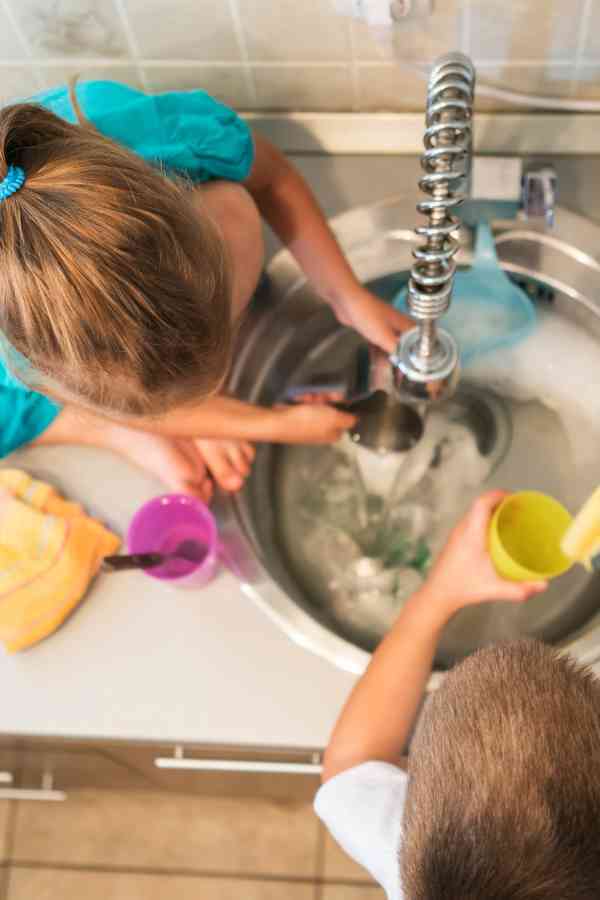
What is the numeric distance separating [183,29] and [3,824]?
1.21 metres

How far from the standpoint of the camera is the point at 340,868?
3.99 ft

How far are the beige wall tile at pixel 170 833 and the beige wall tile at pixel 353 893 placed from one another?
0.14 feet

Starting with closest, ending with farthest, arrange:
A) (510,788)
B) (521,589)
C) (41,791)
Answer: (510,788)
(521,589)
(41,791)

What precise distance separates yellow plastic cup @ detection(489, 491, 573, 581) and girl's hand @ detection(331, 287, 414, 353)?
0.22 meters

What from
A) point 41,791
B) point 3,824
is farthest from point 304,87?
point 3,824

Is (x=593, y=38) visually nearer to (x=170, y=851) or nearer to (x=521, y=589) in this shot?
(x=521, y=589)

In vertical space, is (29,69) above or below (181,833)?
above

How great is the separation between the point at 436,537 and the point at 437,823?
0.40 metres

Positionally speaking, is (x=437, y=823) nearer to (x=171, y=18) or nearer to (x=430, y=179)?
(x=430, y=179)

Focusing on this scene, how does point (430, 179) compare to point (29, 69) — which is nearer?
point (430, 179)

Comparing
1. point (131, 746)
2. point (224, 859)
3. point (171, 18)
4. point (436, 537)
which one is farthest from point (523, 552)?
→ point (224, 859)

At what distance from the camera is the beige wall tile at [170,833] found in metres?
1.24

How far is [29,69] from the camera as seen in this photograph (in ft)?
2.79

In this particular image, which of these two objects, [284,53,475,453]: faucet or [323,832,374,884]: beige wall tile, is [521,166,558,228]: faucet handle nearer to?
[284,53,475,453]: faucet
